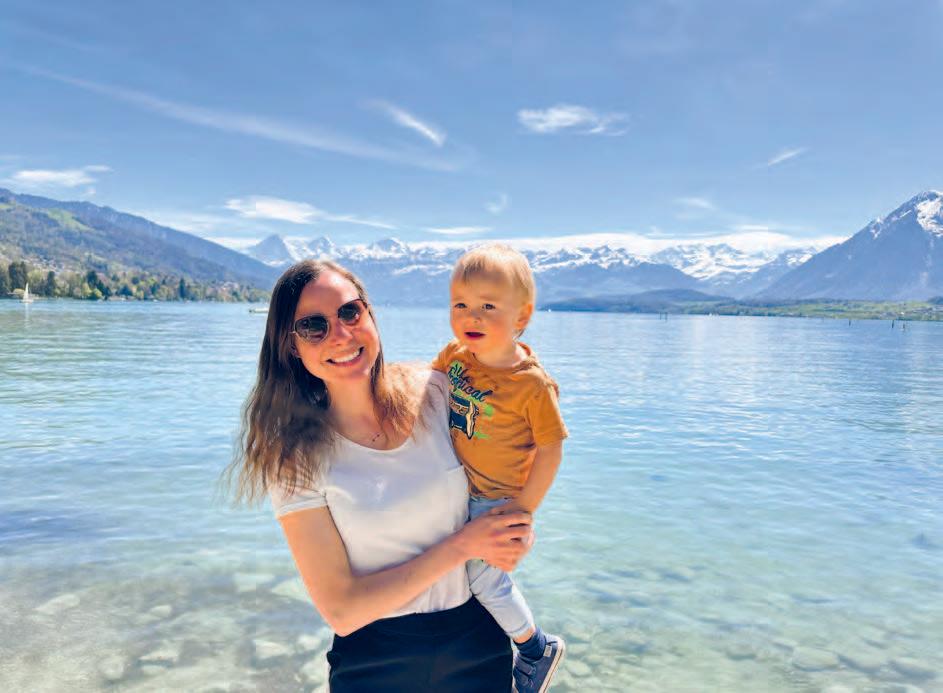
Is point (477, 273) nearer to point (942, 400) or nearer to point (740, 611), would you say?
point (740, 611)

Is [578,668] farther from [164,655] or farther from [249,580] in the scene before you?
[249,580]

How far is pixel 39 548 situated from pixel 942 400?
37485 mm

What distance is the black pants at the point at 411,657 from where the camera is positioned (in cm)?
292

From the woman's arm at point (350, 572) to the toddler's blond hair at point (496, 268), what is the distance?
1.21 m

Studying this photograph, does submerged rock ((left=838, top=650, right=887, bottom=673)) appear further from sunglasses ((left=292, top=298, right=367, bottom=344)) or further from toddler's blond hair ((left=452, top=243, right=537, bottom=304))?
sunglasses ((left=292, top=298, right=367, bottom=344))

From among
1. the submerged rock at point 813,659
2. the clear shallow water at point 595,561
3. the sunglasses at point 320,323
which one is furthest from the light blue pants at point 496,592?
the submerged rock at point 813,659

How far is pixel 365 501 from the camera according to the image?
285 centimetres

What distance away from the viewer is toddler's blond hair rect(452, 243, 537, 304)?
3406mm

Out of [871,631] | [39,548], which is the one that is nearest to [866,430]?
[871,631]

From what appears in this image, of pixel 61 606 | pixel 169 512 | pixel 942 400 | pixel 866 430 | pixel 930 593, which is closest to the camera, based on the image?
pixel 61 606

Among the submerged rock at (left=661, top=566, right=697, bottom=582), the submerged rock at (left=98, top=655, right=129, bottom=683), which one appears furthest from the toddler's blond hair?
the submerged rock at (left=661, top=566, right=697, bottom=582)

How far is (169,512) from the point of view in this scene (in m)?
12.3

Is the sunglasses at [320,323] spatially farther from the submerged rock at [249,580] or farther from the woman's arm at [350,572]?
the submerged rock at [249,580]

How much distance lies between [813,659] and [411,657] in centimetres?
666
